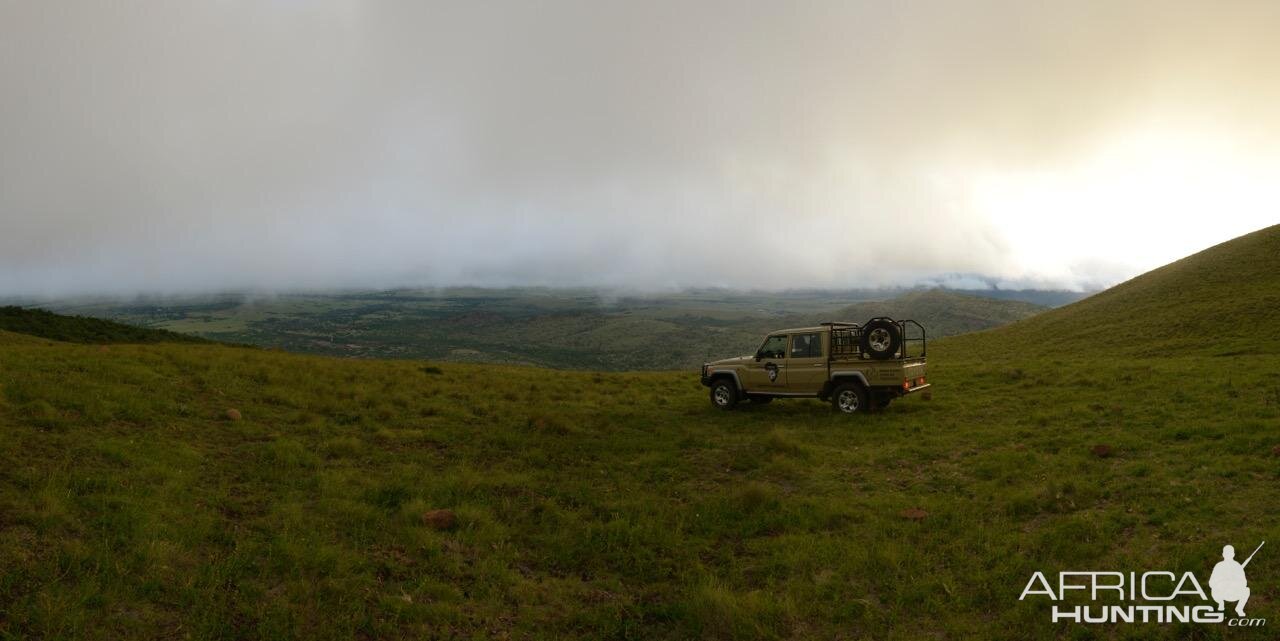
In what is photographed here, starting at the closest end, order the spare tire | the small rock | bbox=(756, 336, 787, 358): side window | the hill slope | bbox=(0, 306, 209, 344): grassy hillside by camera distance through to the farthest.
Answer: the small rock, the spare tire, bbox=(756, 336, 787, 358): side window, the hill slope, bbox=(0, 306, 209, 344): grassy hillside

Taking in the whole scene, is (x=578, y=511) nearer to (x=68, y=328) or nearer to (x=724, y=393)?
(x=724, y=393)

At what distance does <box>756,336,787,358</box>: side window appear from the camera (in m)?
21.1

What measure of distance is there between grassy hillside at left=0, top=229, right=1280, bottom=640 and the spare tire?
221cm

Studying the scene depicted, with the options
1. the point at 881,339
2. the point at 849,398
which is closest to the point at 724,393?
the point at 849,398

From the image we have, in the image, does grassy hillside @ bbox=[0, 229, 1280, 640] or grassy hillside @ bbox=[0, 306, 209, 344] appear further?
grassy hillside @ bbox=[0, 306, 209, 344]

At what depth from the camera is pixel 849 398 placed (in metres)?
20.0

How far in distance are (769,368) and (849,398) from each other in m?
2.87

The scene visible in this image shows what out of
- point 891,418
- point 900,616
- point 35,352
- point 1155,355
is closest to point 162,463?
point 900,616

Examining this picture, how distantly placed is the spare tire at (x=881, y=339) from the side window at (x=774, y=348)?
2.68 meters

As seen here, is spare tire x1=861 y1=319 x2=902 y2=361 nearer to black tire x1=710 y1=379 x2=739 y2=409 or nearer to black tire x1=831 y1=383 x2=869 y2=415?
black tire x1=831 y1=383 x2=869 y2=415

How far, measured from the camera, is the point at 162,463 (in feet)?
35.3

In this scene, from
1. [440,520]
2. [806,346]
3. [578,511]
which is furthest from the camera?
[806,346]

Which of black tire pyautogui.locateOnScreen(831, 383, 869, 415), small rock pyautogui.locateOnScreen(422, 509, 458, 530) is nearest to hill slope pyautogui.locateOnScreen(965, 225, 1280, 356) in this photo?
black tire pyautogui.locateOnScreen(831, 383, 869, 415)
